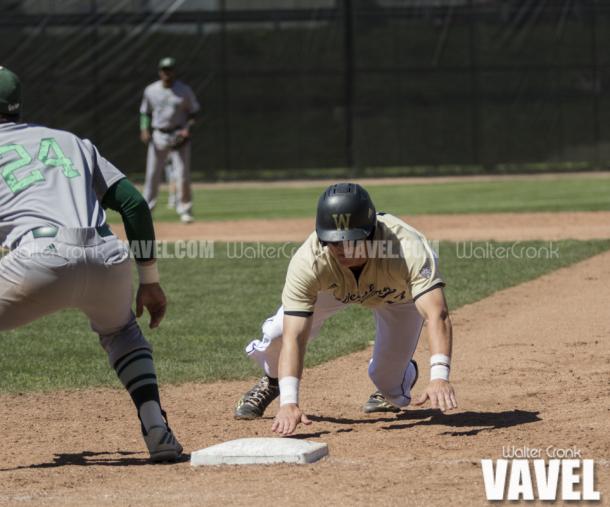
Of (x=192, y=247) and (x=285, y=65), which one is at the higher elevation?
(x=285, y=65)

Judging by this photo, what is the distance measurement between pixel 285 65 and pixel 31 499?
781 inches

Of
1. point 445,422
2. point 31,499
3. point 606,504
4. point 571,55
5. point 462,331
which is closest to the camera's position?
point 606,504

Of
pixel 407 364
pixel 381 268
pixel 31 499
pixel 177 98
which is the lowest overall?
pixel 31 499

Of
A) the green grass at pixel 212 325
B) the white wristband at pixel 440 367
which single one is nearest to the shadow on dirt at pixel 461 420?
the white wristband at pixel 440 367

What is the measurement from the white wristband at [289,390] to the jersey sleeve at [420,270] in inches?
25.3

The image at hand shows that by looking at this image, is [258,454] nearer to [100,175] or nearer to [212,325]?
[100,175]

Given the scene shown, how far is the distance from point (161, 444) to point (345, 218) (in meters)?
1.21

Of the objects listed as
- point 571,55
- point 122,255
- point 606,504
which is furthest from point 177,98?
point 606,504

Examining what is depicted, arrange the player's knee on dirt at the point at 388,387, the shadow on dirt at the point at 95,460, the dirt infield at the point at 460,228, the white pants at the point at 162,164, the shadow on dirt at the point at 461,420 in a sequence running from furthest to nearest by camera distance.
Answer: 1. the white pants at the point at 162,164
2. the dirt infield at the point at 460,228
3. the player's knee on dirt at the point at 388,387
4. the shadow on dirt at the point at 461,420
5. the shadow on dirt at the point at 95,460

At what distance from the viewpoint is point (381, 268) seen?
5121 mm

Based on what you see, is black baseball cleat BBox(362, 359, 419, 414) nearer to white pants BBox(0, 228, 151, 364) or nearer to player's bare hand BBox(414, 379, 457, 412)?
player's bare hand BBox(414, 379, 457, 412)

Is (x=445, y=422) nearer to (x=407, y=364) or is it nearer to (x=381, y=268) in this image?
(x=407, y=364)

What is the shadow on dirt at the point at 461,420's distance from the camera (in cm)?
540

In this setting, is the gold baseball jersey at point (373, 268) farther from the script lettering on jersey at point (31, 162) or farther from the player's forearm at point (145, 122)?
the player's forearm at point (145, 122)
